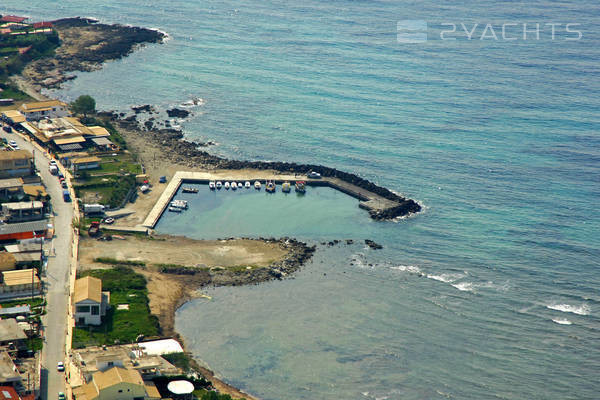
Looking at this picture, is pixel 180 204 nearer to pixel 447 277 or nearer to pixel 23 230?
pixel 23 230

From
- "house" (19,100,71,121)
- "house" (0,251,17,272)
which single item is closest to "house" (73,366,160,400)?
"house" (0,251,17,272)

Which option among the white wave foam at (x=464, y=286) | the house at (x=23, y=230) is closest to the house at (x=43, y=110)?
the house at (x=23, y=230)

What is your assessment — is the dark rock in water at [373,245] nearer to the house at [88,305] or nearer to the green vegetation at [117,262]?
the green vegetation at [117,262]

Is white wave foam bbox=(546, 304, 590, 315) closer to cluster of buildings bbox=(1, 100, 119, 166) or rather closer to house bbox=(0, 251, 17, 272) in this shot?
house bbox=(0, 251, 17, 272)

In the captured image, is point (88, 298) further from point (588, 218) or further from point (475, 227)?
point (588, 218)

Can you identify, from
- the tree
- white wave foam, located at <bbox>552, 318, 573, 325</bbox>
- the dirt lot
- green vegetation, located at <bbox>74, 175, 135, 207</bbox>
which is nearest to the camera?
white wave foam, located at <bbox>552, 318, 573, 325</bbox>

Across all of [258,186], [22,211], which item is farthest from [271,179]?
[22,211]
